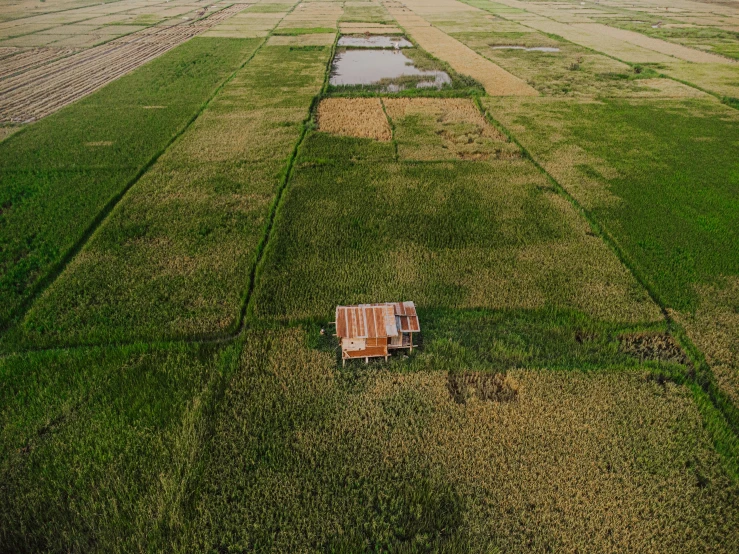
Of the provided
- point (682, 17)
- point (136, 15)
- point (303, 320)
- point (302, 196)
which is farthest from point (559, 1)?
point (303, 320)

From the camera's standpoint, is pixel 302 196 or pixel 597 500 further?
pixel 302 196

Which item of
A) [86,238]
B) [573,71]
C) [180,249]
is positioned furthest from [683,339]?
[573,71]

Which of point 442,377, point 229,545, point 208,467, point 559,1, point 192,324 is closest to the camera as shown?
point 229,545

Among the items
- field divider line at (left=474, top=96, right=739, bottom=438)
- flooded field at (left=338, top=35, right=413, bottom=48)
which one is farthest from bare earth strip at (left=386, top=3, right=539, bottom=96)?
field divider line at (left=474, top=96, right=739, bottom=438)

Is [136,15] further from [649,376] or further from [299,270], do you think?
[649,376]

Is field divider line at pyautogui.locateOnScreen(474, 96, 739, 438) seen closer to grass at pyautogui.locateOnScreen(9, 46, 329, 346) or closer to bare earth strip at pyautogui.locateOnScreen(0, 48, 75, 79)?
grass at pyautogui.locateOnScreen(9, 46, 329, 346)

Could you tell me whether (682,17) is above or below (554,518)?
above

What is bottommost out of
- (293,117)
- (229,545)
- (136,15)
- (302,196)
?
(229,545)
